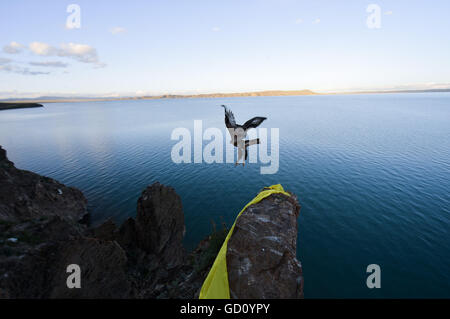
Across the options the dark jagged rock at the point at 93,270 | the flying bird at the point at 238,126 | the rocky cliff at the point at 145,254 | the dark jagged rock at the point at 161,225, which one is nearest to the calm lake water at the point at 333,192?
the dark jagged rock at the point at 161,225

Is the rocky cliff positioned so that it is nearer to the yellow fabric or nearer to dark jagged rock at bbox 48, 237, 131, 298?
dark jagged rock at bbox 48, 237, 131, 298

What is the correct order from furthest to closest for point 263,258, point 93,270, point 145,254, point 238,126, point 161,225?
point 161,225 → point 145,254 → point 93,270 → point 238,126 → point 263,258

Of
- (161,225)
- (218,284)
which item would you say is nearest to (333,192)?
(161,225)

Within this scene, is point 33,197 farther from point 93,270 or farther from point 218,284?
point 218,284

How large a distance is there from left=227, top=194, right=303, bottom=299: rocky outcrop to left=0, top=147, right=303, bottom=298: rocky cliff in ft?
0.12

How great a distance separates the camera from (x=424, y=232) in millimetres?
20266

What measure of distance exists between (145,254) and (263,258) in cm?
1499

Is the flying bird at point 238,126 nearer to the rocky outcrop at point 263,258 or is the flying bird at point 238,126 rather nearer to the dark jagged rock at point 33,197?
the rocky outcrop at point 263,258

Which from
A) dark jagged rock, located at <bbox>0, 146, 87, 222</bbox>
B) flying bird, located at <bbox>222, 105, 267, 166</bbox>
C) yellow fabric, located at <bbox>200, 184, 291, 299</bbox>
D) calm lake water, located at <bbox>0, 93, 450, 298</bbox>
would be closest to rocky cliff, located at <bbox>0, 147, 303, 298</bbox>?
dark jagged rock, located at <bbox>0, 146, 87, 222</bbox>

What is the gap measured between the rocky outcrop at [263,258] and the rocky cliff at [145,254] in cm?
4

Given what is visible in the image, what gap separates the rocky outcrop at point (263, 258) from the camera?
26.5 feet

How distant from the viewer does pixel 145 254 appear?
18953 mm

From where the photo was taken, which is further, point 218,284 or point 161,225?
point 161,225
